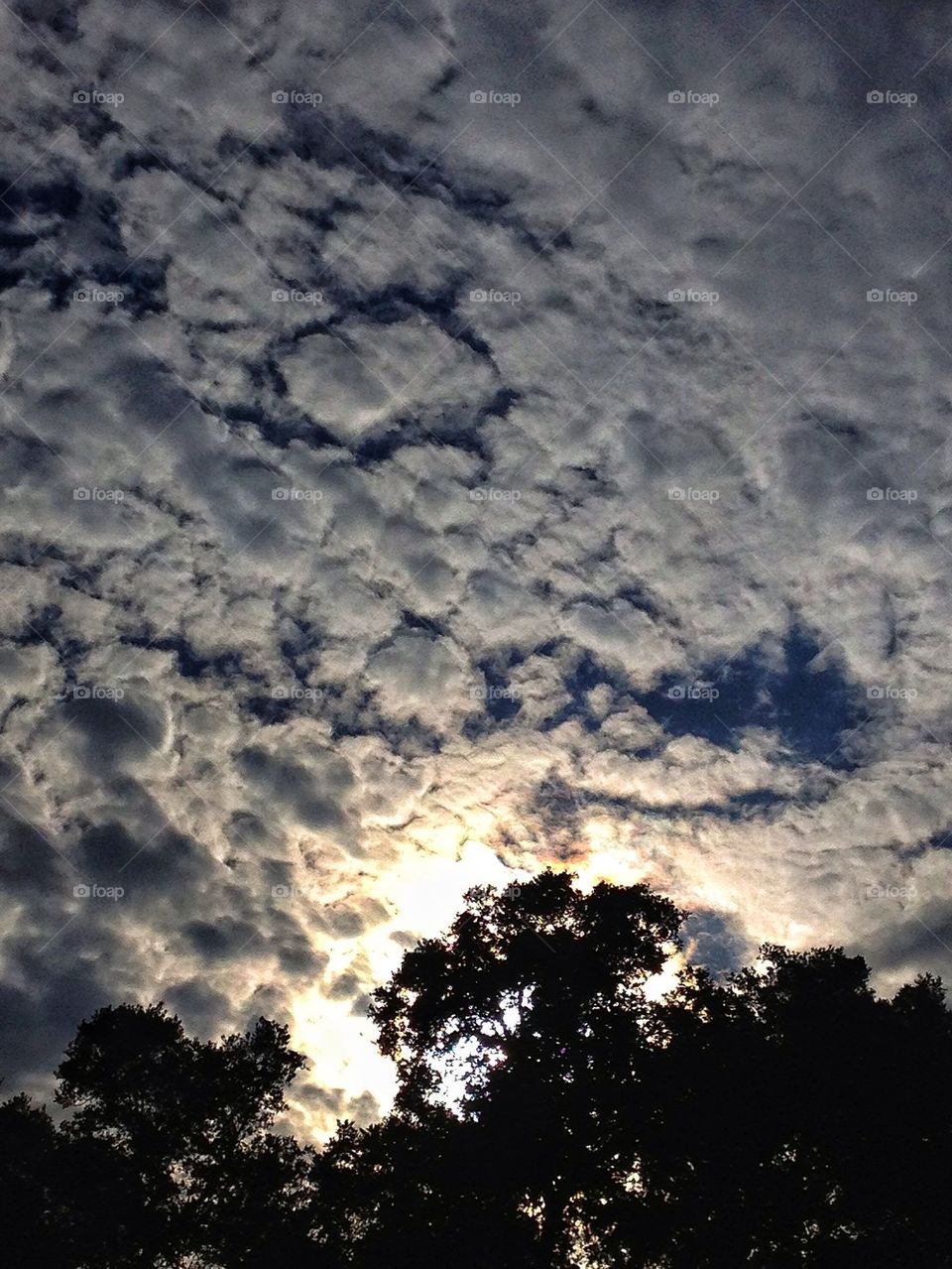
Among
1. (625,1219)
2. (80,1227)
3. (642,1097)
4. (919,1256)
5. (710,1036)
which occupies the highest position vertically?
(710,1036)

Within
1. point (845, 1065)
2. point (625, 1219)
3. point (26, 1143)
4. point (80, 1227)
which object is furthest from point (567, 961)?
point (26, 1143)

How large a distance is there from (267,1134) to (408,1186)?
6219 millimetres

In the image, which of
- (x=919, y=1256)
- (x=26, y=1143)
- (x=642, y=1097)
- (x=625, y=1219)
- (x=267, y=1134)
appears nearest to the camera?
(x=919, y=1256)

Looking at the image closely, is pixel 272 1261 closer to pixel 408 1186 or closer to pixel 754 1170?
pixel 408 1186

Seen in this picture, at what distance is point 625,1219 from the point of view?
57.0 feet

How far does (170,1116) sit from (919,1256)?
20836 millimetres

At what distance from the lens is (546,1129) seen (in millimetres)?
18406

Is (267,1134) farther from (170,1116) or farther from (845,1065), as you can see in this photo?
(845,1065)

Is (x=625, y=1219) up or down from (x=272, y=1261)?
up

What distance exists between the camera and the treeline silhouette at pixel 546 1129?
55.4ft

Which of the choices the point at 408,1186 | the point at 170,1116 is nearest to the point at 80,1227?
the point at 170,1116

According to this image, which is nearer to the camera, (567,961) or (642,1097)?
(642,1097)

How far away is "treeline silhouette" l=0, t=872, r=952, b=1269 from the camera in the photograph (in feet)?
55.4

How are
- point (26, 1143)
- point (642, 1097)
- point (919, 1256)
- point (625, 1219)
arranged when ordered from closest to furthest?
point (919, 1256) < point (625, 1219) < point (642, 1097) < point (26, 1143)
